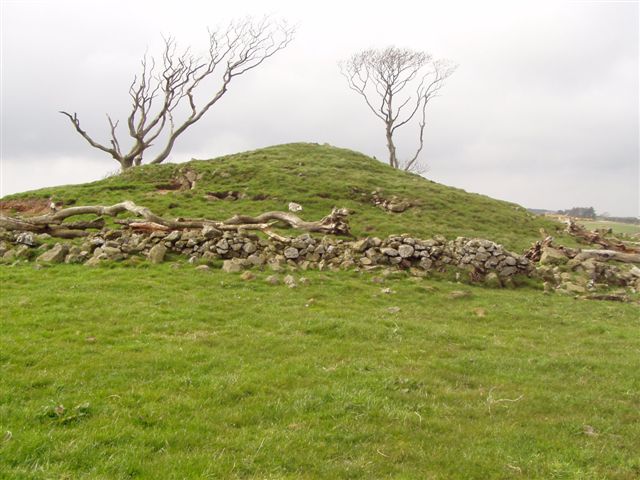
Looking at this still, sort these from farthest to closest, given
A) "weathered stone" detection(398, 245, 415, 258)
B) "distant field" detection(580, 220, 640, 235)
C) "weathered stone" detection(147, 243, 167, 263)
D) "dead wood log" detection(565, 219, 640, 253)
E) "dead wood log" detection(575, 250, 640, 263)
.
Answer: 1. "distant field" detection(580, 220, 640, 235)
2. "dead wood log" detection(565, 219, 640, 253)
3. "dead wood log" detection(575, 250, 640, 263)
4. "weathered stone" detection(398, 245, 415, 258)
5. "weathered stone" detection(147, 243, 167, 263)

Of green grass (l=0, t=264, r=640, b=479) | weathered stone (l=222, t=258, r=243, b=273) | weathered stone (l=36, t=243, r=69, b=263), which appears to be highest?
weathered stone (l=36, t=243, r=69, b=263)

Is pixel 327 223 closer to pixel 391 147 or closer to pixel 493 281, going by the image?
pixel 493 281

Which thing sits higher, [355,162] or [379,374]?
[355,162]

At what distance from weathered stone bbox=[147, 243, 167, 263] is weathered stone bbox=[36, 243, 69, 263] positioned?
133 inches

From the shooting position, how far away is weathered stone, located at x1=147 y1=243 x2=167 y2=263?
2019 centimetres

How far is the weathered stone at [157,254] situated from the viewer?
2019 centimetres

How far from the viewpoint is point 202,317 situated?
1331 cm

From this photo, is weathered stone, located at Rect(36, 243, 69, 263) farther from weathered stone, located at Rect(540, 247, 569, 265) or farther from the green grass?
weathered stone, located at Rect(540, 247, 569, 265)

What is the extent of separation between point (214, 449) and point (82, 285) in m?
11.4

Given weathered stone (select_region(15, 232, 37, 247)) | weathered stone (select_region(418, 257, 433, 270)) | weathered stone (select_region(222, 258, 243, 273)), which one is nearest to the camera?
weathered stone (select_region(222, 258, 243, 273))

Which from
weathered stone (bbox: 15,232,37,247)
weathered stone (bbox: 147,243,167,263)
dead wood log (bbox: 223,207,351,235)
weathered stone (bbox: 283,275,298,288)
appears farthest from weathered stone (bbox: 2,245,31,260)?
weathered stone (bbox: 283,275,298,288)

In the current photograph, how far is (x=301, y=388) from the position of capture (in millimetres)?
8914

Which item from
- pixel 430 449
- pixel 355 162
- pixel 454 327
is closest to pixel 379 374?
pixel 430 449

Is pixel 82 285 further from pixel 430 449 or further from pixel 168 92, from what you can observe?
pixel 168 92
